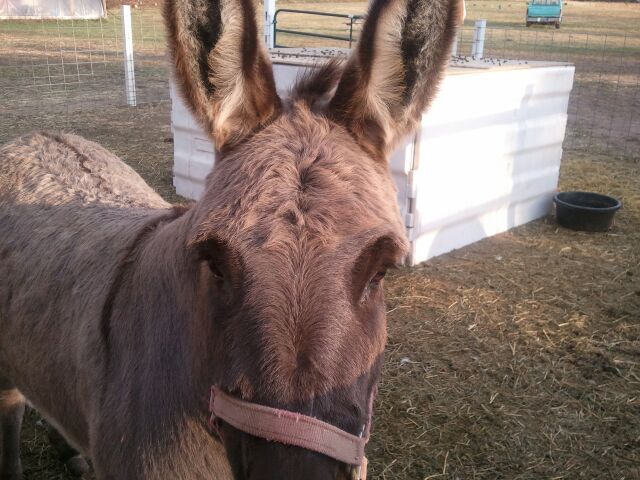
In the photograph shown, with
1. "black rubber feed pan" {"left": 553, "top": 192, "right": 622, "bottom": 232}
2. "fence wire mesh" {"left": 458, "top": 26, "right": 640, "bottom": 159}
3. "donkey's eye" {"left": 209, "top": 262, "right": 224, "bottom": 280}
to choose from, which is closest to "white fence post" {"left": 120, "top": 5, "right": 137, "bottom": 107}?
"fence wire mesh" {"left": 458, "top": 26, "right": 640, "bottom": 159}

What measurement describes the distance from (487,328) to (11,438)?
12.3 feet

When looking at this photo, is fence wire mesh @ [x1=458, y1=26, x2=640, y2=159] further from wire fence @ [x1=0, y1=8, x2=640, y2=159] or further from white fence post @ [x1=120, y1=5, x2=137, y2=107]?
white fence post @ [x1=120, y1=5, x2=137, y2=107]

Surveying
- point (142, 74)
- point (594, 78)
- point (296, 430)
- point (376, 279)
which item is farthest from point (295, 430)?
point (594, 78)

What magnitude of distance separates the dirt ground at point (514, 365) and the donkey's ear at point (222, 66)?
8.33 feet

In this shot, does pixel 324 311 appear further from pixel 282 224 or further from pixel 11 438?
pixel 11 438

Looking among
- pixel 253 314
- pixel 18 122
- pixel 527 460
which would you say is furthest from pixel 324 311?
pixel 18 122

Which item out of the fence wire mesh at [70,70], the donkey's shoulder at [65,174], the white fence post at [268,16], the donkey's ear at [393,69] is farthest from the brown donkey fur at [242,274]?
the fence wire mesh at [70,70]

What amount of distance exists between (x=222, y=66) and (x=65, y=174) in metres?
1.81

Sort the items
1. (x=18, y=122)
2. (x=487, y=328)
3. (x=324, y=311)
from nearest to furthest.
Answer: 1. (x=324, y=311)
2. (x=487, y=328)
3. (x=18, y=122)

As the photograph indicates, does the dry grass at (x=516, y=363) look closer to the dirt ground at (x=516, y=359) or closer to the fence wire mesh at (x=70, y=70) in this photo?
the dirt ground at (x=516, y=359)

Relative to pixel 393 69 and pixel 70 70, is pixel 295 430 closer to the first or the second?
pixel 393 69

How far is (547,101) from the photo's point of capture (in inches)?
277

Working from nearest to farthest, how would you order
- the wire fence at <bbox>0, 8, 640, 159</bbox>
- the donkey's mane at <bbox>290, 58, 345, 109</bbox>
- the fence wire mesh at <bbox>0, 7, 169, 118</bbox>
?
the donkey's mane at <bbox>290, 58, 345, 109</bbox>, the wire fence at <bbox>0, 8, 640, 159</bbox>, the fence wire mesh at <bbox>0, 7, 169, 118</bbox>

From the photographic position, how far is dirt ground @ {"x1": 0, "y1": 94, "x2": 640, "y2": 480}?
3779mm
